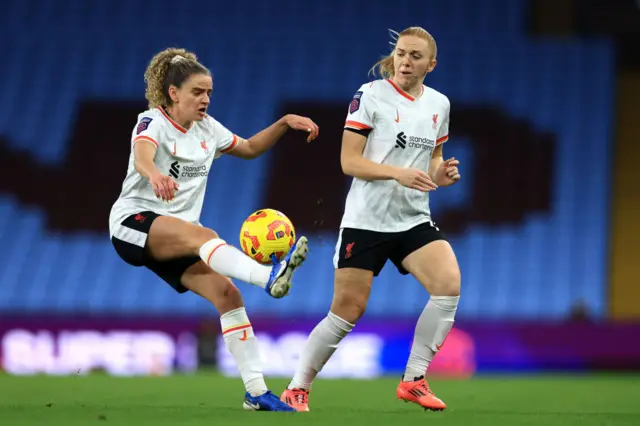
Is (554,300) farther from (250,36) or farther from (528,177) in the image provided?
(250,36)

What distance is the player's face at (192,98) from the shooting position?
6574mm

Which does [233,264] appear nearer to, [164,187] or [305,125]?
[164,187]

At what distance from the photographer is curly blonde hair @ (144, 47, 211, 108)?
661 cm

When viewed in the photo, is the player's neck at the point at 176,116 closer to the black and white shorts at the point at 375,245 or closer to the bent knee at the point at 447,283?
the black and white shorts at the point at 375,245

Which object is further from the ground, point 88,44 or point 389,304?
point 88,44

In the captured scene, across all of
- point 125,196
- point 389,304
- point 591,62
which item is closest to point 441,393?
point 125,196

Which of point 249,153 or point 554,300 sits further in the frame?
point 554,300

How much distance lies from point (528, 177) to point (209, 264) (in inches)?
515

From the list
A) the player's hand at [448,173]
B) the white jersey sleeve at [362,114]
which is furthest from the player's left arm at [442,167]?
the white jersey sleeve at [362,114]

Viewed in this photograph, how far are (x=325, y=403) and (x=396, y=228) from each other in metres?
2.04

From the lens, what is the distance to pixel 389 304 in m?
17.1

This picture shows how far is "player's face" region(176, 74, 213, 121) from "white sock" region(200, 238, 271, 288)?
2.69ft

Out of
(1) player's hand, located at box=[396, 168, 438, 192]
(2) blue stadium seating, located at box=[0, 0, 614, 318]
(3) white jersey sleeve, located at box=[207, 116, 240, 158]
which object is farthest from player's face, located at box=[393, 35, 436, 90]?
(2) blue stadium seating, located at box=[0, 0, 614, 318]

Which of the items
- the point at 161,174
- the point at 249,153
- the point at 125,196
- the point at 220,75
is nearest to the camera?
the point at 161,174
